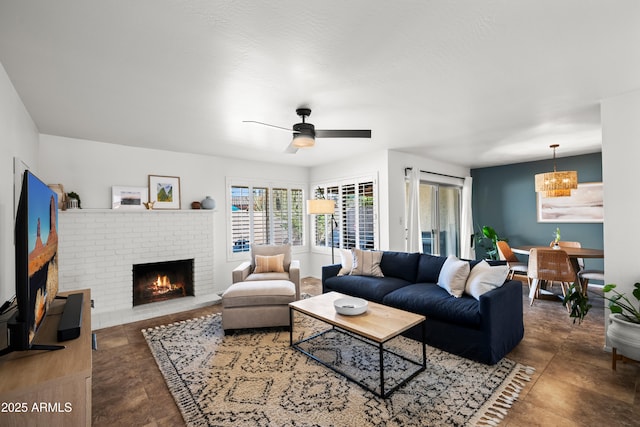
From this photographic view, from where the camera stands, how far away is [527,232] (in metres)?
5.98

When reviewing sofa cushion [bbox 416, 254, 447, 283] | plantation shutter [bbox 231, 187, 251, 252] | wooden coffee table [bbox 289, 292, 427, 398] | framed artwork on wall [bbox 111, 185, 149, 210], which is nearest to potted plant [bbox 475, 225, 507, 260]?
sofa cushion [bbox 416, 254, 447, 283]

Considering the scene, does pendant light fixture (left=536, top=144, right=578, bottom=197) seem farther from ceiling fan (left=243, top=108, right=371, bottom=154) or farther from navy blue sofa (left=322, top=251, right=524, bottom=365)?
ceiling fan (left=243, top=108, right=371, bottom=154)

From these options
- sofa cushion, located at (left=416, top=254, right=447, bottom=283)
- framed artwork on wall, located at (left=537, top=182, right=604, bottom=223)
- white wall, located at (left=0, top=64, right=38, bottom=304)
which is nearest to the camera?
white wall, located at (left=0, top=64, right=38, bottom=304)

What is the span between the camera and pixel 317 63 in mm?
2002

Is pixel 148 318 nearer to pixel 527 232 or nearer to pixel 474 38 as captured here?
pixel 474 38

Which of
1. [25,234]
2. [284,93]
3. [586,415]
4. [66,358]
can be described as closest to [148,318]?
[66,358]

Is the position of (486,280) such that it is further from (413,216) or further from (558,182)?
(558,182)

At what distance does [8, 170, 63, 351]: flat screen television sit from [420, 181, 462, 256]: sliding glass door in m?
5.41

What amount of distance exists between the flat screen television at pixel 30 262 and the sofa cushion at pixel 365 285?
275 cm

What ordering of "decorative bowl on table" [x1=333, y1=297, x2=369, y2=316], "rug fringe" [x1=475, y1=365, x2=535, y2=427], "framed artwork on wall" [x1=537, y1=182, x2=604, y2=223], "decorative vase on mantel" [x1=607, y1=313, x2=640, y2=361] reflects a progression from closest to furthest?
"rug fringe" [x1=475, y1=365, x2=535, y2=427] → "decorative vase on mantel" [x1=607, y1=313, x2=640, y2=361] → "decorative bowl on table" [x1=333, y1=297, x2=369, y2=316] → "framed artwork on wall" [x1=537, y1=182, x2=604, y2=223]

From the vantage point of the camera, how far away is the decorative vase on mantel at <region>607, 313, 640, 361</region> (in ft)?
7.30

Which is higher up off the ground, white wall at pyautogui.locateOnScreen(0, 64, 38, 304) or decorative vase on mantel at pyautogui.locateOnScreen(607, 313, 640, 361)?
white wall at pyautogui.locateOnScreen(0, 64, 38, 304)

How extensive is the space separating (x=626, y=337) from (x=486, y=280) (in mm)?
1014

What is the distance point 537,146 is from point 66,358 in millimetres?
5930
